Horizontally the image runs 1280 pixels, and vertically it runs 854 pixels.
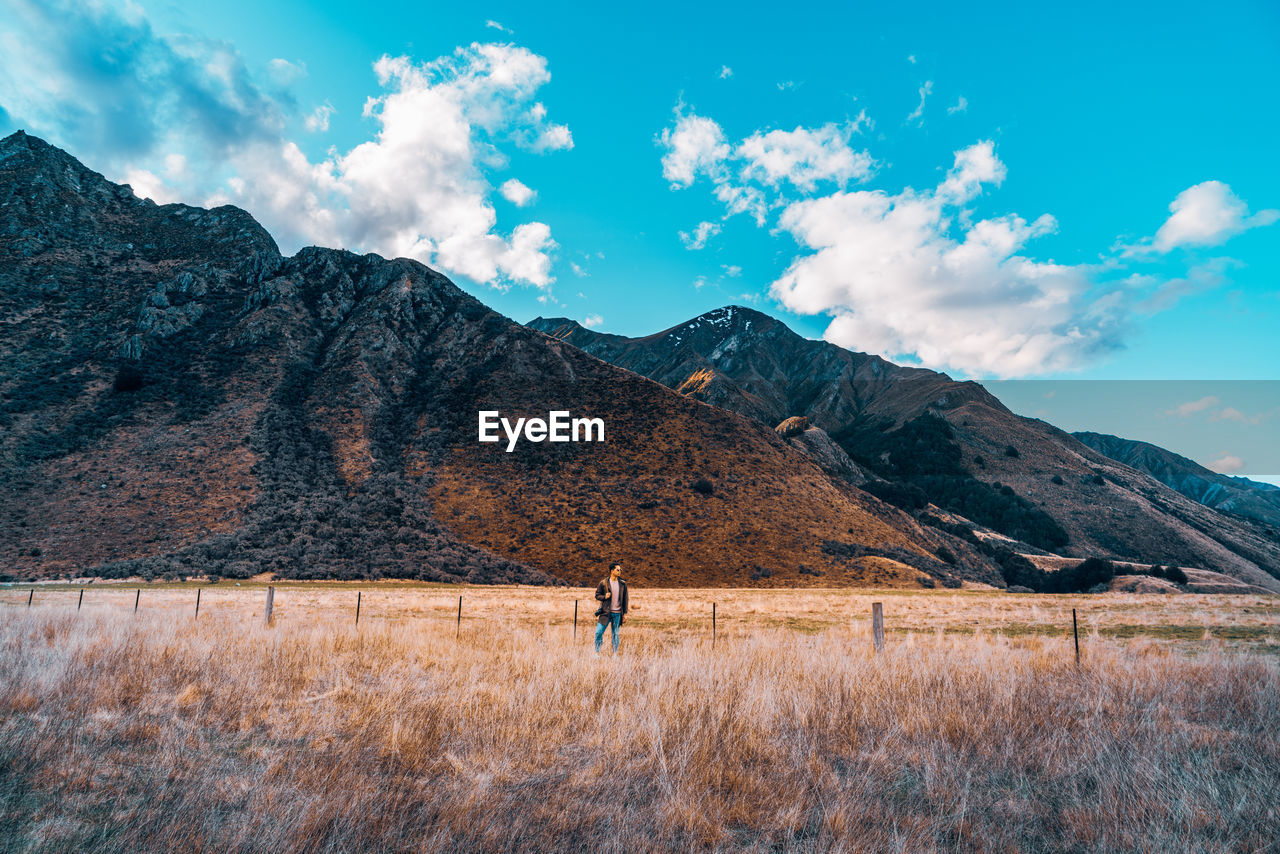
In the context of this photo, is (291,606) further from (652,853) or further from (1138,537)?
(1138,537)

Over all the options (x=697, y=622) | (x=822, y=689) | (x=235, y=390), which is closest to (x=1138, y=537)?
(x=697, y=622)

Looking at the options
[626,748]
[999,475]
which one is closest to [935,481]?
[999,475]

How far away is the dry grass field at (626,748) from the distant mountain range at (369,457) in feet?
138

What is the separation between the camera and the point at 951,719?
668 centimetres

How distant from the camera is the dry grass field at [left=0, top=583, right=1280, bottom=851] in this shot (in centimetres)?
425

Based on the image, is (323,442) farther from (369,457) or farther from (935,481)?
(935,481)

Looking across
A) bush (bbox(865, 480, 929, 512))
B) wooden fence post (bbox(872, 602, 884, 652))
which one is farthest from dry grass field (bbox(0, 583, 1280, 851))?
bush (bbox(865, 480, 929, 512))

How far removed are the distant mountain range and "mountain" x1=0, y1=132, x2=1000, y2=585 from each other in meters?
0.28

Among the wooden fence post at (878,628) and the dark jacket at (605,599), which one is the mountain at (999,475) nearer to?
the wooden fence post at (878,628)

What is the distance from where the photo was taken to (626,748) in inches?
229
